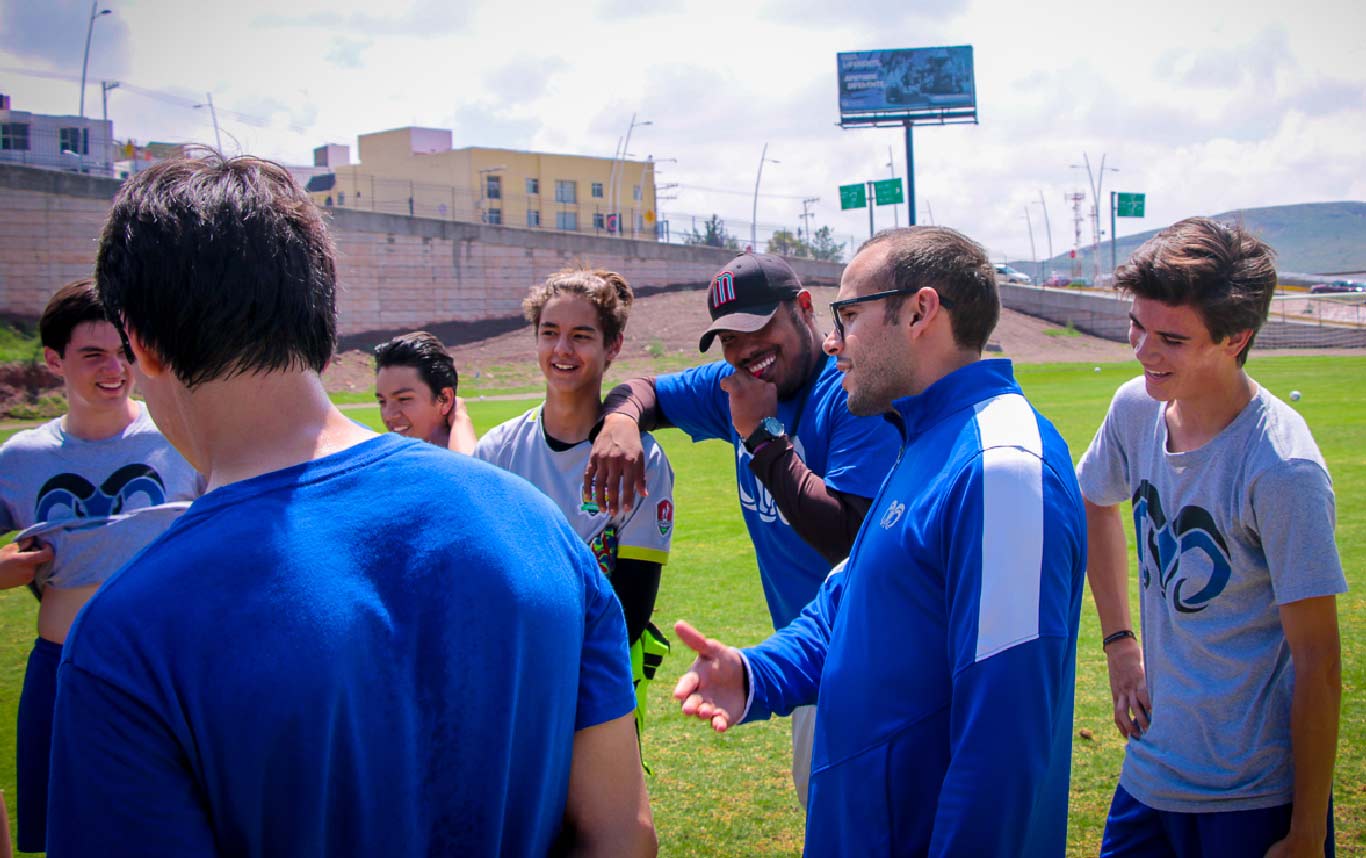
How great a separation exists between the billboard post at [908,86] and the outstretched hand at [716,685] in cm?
6096

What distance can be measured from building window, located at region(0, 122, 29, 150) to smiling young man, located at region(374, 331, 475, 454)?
48695 mm

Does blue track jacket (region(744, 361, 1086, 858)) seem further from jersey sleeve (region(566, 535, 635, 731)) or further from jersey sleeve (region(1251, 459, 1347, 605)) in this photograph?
jersey sleeve (region(1251, 459, 1347, 605))

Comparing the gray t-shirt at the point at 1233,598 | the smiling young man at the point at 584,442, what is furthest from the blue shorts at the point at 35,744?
the gray t-shirt at the point at 1233,598

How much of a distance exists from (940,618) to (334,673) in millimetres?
1255

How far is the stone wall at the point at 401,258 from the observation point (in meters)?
37.8

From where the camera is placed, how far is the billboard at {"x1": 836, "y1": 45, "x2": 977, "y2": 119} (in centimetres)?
6053

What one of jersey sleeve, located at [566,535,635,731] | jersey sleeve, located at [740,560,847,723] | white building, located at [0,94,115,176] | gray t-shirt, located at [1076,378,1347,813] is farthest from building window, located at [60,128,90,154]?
jersey sleeve, located at [566,535,635,731]

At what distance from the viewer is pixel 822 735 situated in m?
2.25

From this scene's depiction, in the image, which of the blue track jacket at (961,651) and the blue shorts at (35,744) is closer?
the blue track jacket at (961,651)

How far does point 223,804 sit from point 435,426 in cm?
372

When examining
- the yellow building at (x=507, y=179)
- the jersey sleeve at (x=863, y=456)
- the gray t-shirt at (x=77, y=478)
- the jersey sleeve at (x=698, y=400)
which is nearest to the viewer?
the jersey sleeve at (x=863, y=456)

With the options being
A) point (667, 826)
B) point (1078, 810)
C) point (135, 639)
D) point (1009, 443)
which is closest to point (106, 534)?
point (667, 826)

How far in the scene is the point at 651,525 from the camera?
157 inches

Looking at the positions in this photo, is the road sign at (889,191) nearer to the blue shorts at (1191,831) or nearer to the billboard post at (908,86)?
the billboard post at (908,86)
